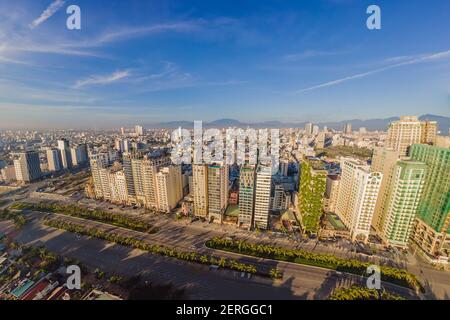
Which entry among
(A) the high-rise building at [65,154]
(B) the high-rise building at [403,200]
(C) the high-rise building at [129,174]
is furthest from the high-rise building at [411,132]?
(A) the high-rise building at [65,154]

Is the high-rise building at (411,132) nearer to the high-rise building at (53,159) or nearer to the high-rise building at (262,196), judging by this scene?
the high-rise building at (262,196)

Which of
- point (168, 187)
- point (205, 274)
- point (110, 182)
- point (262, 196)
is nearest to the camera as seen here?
point (205, 274)

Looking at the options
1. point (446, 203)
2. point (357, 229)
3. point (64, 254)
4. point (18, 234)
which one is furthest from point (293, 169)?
point (18, 234)

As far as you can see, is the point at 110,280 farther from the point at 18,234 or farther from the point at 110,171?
the point at 110,171

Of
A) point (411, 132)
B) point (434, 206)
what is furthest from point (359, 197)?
point (411, 132)

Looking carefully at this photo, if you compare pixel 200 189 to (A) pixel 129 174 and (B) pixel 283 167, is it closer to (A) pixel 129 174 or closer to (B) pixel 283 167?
(A) pixel 129 174
